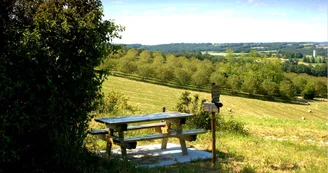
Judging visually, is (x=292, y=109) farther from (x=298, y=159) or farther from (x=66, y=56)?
(x=66, y=56)

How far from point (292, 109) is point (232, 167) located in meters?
51.2

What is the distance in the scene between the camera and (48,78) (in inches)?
227

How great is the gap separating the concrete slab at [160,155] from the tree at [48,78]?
2.11 meters

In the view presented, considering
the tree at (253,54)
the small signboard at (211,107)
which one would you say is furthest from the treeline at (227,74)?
the small signboard at (211,107)

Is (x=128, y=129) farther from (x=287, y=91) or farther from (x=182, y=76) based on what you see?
(x=287, y=91)

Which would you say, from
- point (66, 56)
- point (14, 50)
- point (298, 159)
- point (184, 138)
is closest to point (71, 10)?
point (66, 56)

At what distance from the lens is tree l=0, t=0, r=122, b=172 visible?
557 cm

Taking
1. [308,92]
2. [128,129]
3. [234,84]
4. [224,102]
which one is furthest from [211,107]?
[308,92]

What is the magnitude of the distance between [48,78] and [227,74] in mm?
72719

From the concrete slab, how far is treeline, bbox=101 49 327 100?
174 ft

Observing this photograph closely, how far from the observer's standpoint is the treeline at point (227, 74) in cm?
6769

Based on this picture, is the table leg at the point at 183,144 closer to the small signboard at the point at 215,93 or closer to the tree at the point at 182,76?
the small signboard at the point at 215,93

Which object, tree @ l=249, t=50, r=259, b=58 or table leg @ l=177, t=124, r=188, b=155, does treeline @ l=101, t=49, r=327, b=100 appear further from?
table leg @ l=177, t=124, r=188, b=155

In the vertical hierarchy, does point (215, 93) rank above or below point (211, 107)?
above
